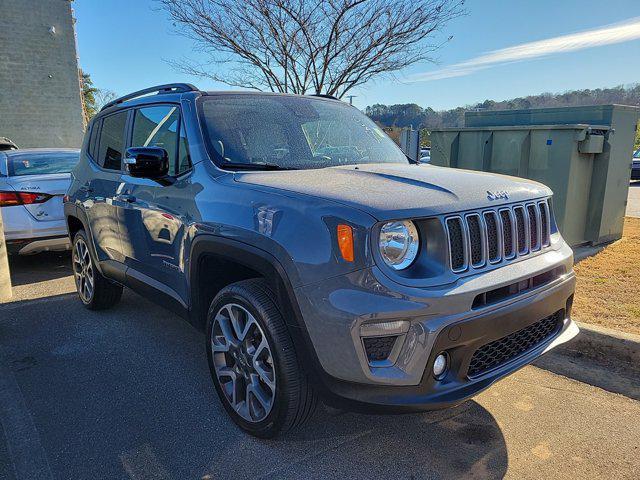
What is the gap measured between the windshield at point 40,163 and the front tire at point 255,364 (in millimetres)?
4532

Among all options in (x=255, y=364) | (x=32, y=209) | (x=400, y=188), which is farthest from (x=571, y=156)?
(x=32, y=209)

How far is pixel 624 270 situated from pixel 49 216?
264 inches

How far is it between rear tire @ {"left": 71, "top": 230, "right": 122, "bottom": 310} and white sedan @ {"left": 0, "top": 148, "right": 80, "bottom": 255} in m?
1.15

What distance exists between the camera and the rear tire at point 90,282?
4.78m

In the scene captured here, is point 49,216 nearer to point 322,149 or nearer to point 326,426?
point 322,149

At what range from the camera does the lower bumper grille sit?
240cm

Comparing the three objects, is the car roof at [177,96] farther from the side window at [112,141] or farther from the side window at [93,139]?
the side window at [93,139]

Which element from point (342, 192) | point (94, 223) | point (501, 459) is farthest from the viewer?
point (94, 223)

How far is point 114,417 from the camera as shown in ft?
10.1

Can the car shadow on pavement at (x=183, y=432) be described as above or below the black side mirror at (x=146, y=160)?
below

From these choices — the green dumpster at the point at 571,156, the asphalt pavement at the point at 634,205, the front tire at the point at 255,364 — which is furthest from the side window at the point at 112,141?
the asphalt pavement at the point at 634,205

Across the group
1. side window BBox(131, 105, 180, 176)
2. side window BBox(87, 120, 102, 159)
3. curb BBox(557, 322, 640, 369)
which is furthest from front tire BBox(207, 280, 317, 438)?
side window BBox(87, 120, 102, 159)

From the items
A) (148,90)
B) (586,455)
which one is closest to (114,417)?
(148,90)

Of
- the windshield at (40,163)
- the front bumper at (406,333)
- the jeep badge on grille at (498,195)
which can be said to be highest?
the jeep badge on grille at (498,195)
